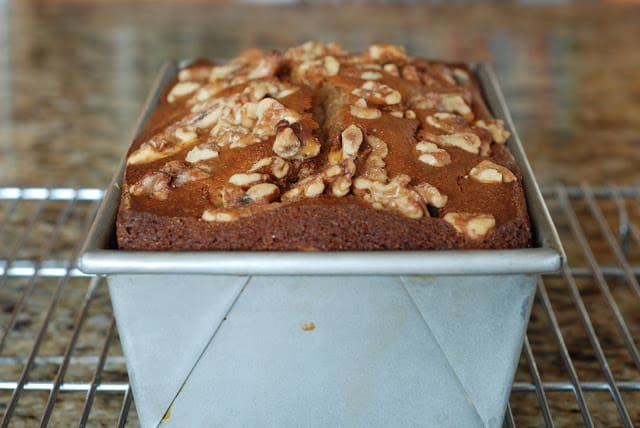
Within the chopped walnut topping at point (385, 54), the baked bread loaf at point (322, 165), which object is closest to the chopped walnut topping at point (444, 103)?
the baked bread loaf at point (322, 165)

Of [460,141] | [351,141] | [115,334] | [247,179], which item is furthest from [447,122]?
[115,334]

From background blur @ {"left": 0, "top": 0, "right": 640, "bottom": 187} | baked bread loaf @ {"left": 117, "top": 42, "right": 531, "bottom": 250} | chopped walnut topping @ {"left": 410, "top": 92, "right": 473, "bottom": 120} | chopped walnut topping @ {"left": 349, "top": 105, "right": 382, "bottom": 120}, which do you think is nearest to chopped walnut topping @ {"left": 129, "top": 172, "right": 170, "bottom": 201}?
baked bread loaf @ {"left": 117, "top": 42, "right": 531, "bottom": 250}

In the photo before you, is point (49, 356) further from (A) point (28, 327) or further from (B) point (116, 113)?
(B) point (116, 113)

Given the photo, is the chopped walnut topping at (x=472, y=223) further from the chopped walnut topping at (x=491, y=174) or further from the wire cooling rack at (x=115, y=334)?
the wire cooling rack at (x=115, y=334)

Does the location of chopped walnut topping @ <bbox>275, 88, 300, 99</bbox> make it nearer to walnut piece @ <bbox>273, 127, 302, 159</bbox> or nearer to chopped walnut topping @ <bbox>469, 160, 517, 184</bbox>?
walnut piece @ <bbox>273, 127, 302, 159</bbox>

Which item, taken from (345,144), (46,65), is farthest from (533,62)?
(345,144)

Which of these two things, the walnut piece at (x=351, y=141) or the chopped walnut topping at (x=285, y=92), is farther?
the chopped walnut topping at (x=285, y=92)
